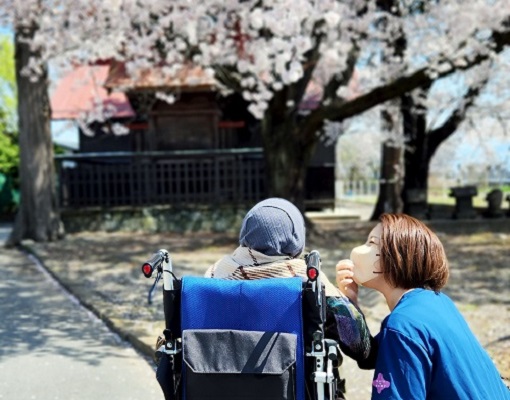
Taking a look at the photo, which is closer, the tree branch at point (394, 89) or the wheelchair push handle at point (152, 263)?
the wheelchair push handle at point (152, 263)

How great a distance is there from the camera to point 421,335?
192cm

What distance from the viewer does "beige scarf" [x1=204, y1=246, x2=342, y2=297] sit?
2358mm

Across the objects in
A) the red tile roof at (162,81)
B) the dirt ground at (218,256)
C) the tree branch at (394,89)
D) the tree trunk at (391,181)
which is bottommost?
the dirt ground at (218,256)

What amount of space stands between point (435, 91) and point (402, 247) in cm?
2006

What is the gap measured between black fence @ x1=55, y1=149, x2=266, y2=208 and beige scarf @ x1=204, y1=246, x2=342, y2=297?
1366cm

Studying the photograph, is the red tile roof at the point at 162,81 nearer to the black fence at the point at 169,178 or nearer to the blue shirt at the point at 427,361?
the black fence at the point at 169,178

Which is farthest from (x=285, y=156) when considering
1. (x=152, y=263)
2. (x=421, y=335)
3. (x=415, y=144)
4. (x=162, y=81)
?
(x=421, y=335)

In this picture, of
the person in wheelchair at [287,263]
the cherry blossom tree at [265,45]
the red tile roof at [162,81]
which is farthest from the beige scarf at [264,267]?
the red tile roof at [162,81]

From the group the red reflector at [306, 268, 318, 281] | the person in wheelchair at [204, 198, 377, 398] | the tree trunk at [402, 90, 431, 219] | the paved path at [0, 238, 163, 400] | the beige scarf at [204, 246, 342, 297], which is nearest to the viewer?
the red reflector at [306, 268, 318, 281]

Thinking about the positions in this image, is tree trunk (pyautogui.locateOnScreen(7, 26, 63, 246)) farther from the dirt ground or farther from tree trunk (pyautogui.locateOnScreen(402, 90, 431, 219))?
tree trunk (pyautogui.locateOnScreen(402, 90, 431, 219))

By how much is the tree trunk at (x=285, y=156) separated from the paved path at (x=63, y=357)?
18.8 ft

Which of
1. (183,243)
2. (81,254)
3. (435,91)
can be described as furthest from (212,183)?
(435,91)

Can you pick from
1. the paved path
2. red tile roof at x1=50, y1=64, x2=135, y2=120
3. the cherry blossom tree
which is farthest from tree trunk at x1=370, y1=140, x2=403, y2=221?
the paved path

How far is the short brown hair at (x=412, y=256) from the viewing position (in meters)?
2.14
